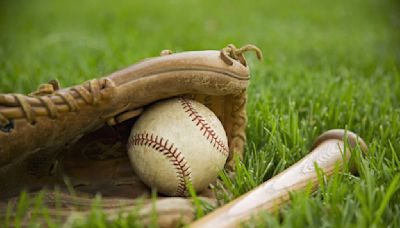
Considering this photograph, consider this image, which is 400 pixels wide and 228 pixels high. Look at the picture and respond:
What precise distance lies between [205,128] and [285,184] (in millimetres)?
457

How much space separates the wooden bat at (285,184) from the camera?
1.88 meters

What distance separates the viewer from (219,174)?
235cm

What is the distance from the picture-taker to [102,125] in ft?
7.86

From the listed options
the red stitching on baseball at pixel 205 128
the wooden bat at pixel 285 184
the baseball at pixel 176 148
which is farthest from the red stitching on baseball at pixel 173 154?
the wooden bat at pixel 285 184

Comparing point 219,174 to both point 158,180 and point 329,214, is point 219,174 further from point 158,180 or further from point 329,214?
point 329,214

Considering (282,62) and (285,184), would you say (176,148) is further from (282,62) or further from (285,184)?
(282,62)

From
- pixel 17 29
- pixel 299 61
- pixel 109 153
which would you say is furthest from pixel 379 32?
pixel 109 153

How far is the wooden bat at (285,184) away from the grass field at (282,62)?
6cm

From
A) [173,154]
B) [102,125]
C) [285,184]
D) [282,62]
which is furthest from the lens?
[282,62]

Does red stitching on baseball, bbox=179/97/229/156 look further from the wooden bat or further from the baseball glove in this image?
the wooden bat

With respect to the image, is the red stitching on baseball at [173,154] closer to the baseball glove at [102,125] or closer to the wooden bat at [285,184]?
the baseball glove at [102,125]

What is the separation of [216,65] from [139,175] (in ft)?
2.05

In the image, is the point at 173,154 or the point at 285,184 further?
the point at 173,154

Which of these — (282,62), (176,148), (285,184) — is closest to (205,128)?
(176,148)
